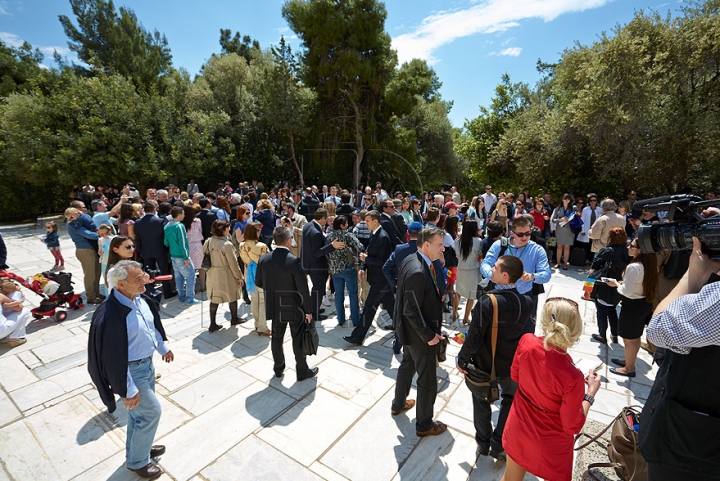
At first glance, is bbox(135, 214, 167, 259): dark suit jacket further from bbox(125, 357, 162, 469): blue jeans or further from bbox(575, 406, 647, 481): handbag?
bbox(575, 406, 647, 481): handbag

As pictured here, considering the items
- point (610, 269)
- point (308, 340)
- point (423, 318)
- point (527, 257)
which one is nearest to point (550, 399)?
point (423, 318)

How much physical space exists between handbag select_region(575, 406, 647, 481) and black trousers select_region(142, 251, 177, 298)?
6.84 metres

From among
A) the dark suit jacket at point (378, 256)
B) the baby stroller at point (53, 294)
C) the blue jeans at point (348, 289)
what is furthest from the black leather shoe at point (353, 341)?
the baby stroller at point (53, 294)

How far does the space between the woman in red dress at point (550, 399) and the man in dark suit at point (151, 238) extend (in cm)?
628

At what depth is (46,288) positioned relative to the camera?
5.84 meters

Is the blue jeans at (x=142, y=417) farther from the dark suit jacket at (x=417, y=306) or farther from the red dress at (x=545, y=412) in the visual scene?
the red dress at (x=545, y=412)

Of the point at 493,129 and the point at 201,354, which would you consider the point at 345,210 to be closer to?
the point at 201,354

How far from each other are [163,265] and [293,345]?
13.1 feet

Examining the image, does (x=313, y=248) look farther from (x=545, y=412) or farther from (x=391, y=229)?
(x=545, y=412)

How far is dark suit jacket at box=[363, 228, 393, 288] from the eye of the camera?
15.5 ft

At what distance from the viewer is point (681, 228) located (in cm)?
194

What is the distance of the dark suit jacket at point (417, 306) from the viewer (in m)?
2.87

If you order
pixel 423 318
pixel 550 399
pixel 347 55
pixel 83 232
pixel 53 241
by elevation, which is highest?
pixel 347 55

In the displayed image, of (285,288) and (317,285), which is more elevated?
(285,288)
